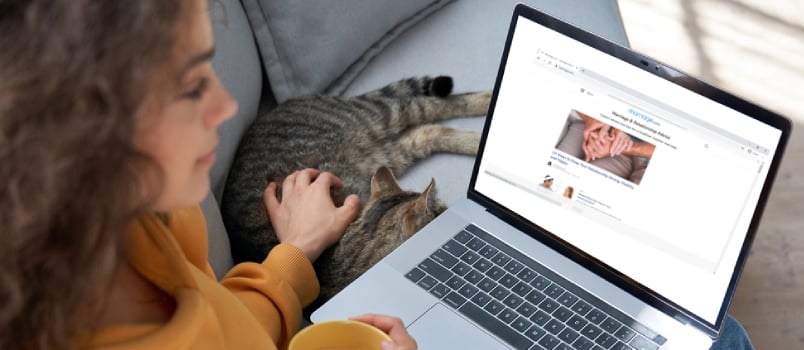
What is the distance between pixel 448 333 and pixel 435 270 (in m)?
0.11

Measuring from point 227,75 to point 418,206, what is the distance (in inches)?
15.9

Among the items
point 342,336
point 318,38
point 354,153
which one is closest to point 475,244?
point 342,336

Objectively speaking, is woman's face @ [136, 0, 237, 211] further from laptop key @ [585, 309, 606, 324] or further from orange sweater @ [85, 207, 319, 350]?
laptop key @ [585, 309, 606, 324]

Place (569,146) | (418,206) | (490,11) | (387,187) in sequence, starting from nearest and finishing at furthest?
(569,146) → (418,206) → (387,187) → (490,11)

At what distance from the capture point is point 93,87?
53cm

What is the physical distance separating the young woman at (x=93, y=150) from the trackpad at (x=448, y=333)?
0.42 metres

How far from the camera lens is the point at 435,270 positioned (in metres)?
1.19

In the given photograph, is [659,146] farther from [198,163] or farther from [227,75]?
[227,75]

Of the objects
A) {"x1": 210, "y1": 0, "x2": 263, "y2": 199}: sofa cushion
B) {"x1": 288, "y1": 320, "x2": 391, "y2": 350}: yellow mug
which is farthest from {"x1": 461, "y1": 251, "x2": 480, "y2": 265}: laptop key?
{"x1": 210, "y1": 0, "x2": 263, "y2": 199}: sofa cushion

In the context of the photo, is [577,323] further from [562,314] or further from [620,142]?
[620,142]

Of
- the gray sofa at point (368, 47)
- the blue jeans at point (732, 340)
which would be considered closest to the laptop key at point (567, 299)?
the blue jeans at point (732, 340)

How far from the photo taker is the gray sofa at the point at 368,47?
151cm

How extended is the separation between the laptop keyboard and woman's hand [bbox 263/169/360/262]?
0.19 m

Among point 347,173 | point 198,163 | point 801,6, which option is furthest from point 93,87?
point 801,6
